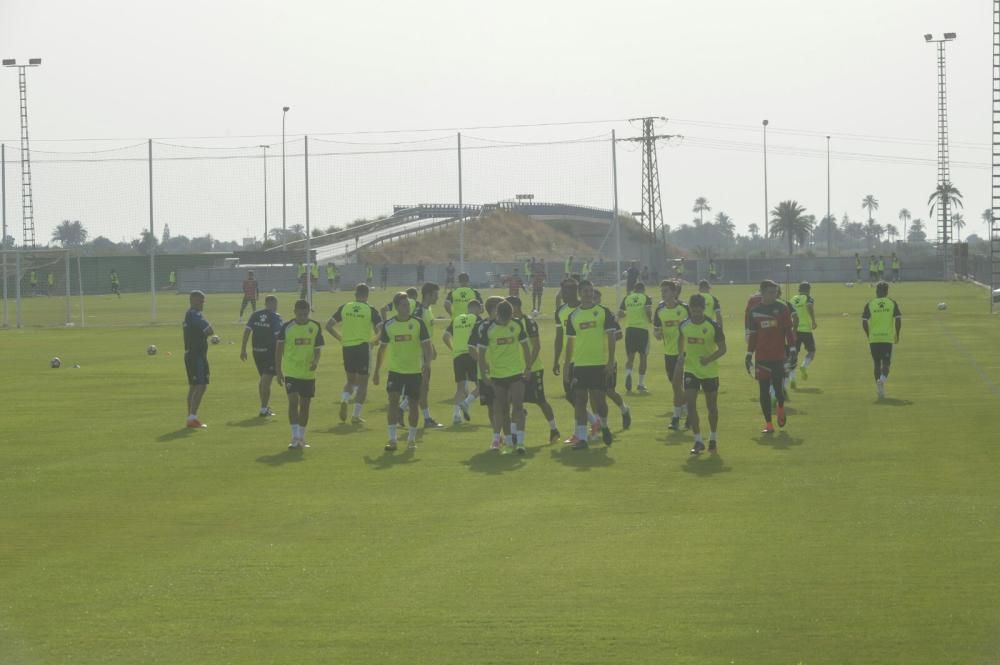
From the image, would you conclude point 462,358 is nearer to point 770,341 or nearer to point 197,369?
point 197,369

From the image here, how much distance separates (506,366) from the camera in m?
18.2

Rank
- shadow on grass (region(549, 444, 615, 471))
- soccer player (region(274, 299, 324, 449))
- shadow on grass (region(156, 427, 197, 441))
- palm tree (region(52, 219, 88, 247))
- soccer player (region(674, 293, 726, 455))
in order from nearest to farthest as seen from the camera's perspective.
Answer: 1. shadow on grass (region(549, 444, 615, 471))
2. soccer player (region(674, 293, 726, 455))
3. soccer player (region(274, 299, 324, 449))
4. shadow on grass (region(156, 427, 197, 441))
5. palm tree (region(52, 219, 88, 247))

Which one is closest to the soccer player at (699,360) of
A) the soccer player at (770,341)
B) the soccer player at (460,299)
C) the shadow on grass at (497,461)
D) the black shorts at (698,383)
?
the black shorts at (698,383)

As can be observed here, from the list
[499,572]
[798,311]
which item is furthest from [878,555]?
[798,311]

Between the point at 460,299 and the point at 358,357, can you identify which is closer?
the point at 358,357

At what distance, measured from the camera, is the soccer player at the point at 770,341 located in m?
19.6

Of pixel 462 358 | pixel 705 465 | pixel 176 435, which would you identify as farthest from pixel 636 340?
pixel 705 465

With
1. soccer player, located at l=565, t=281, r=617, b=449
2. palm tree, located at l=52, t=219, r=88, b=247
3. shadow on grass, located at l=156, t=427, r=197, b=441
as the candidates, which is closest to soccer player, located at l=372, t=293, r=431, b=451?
soccer player, located at l=565, t=281, r=617, b=449

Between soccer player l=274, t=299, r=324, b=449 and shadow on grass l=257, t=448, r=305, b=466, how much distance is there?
318 mm

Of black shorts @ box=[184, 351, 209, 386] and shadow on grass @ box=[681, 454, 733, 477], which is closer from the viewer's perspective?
shadow on grass @ box=[681, 454, 733, 477]

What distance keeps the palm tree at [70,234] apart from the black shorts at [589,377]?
44945 millimetres

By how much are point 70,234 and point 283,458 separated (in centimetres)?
5435

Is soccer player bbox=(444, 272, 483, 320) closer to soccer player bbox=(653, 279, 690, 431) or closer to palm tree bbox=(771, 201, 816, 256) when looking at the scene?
soccer player bbox=(653, 279, 690, 431)

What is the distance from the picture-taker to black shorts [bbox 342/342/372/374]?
2239cm
